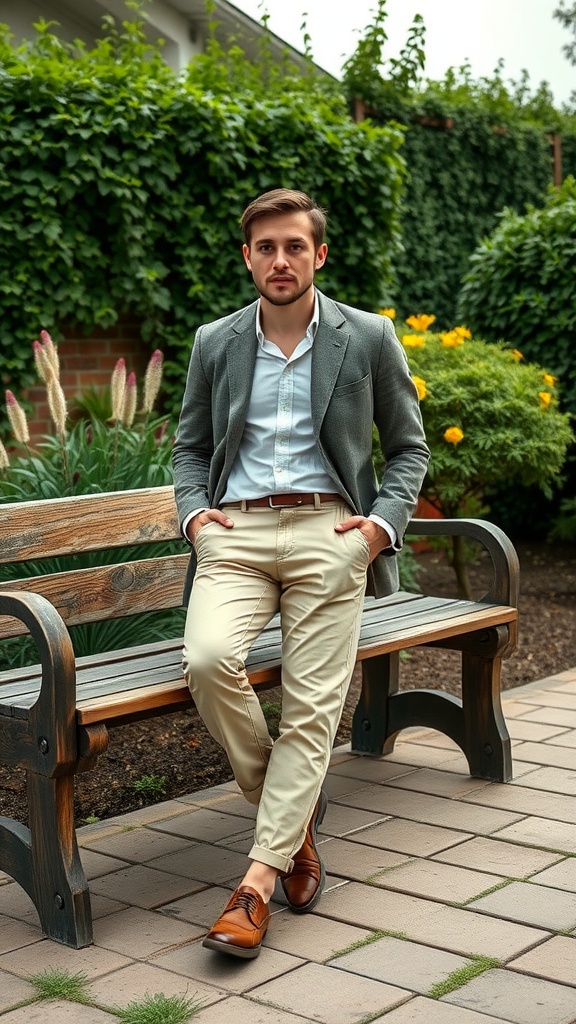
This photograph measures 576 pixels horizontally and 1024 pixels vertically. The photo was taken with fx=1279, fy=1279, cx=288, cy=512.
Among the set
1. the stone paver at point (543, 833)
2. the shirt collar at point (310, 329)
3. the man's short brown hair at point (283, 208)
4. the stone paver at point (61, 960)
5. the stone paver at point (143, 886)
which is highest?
the man's short brown hair at point (283, 208)

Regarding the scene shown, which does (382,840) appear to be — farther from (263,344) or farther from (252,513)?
(263,344)

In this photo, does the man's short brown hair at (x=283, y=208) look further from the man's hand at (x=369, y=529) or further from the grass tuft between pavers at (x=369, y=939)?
the grass tuft between pavers at (x=369, y=939)

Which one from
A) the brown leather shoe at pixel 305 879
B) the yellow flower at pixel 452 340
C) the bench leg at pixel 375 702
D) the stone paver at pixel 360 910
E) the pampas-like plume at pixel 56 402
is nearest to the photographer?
the stone paver at pixel 360 910

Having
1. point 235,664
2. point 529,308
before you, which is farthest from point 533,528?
point 235,664

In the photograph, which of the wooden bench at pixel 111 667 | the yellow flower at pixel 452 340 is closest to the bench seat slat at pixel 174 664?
the wooden bench at pixel 111 667

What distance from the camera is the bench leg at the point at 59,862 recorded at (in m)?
2.96

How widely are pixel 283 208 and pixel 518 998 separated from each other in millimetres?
1924

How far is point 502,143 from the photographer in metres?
10.3

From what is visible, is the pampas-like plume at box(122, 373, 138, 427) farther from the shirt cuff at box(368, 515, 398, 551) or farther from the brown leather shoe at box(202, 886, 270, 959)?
the brown leather shoe at box(202, 886, 270, 959)

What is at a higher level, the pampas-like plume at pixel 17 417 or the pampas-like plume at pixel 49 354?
the pampas-like plume at pixel 49 354

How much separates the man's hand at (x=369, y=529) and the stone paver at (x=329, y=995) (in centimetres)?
106

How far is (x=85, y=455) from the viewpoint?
16.5ft

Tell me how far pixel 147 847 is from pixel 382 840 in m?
0.67

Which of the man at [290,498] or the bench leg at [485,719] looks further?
the bench leg at [485,719]
